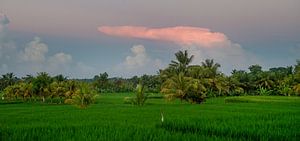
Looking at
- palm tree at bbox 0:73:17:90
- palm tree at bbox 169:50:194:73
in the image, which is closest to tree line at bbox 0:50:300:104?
palm tree at bbox 169:50:194:73

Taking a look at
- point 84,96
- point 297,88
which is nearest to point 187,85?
point 84,96

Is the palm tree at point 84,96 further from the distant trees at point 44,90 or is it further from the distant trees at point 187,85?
the distant trees at point 44,90

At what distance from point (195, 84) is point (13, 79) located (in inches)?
2125

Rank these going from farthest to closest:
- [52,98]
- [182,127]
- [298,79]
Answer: [298,79] < [52,98] < [182,127]

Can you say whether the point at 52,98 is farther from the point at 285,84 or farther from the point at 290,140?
the point at 290,140

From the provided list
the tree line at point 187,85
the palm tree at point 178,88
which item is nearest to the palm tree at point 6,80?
the tree line at point 187,85

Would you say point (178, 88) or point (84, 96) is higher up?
point (178, 88)

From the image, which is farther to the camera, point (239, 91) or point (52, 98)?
point (239, 91)

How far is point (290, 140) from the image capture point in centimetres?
928

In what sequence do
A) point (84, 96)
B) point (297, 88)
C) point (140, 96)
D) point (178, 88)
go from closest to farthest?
point (84, 96), point (140, 96), point (178, 88), point (297, 88)

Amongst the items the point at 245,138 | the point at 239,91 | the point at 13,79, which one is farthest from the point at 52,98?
the point at 245,138

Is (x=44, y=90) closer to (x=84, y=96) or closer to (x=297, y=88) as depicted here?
(x=84, y=96)

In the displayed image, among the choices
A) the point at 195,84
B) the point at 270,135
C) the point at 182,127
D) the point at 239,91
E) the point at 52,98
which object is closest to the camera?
the point at 270,135

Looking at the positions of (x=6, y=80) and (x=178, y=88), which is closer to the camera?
(x=178, y=88)
